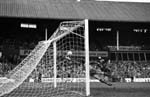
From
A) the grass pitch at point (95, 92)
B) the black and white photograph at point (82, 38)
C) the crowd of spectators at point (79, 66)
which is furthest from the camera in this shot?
the black and white photograph at point (82, 38)

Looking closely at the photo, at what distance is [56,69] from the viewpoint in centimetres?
1870

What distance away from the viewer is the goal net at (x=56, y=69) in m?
12.5

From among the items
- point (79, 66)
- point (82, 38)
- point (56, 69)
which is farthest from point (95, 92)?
point (82, 38)

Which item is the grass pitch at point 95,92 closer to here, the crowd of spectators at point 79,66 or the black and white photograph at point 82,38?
the black and white photograph at point 82,38

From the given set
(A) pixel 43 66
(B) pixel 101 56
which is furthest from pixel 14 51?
(B) pixel 101 56

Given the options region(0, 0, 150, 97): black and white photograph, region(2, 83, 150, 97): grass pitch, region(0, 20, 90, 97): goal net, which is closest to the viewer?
region(0, 20, 90, 97): goal net

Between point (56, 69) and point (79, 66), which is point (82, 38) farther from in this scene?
point (56, 69)

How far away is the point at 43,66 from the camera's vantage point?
19.8m

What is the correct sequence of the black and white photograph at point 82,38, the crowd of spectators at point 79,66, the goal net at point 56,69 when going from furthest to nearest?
the black and white photograph at point 82,38, the crowd of spectators at point 79,66, the goal net at point 56,69

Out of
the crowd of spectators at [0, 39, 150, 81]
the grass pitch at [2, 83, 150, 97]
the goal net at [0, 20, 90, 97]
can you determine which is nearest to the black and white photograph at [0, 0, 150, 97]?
the crowd of spectators at [0, 39, 150, 81]

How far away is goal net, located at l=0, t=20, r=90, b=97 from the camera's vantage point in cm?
Answer: 1250

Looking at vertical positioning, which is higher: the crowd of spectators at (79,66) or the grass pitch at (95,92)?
the crowd of spectators at (79,66)

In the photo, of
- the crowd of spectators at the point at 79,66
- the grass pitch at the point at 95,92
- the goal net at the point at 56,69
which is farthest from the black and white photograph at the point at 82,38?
the grass pitch at the point at 95,92

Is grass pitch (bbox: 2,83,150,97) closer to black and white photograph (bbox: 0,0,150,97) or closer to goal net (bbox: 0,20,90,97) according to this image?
goal net (bbox: 0,20,90,97)
